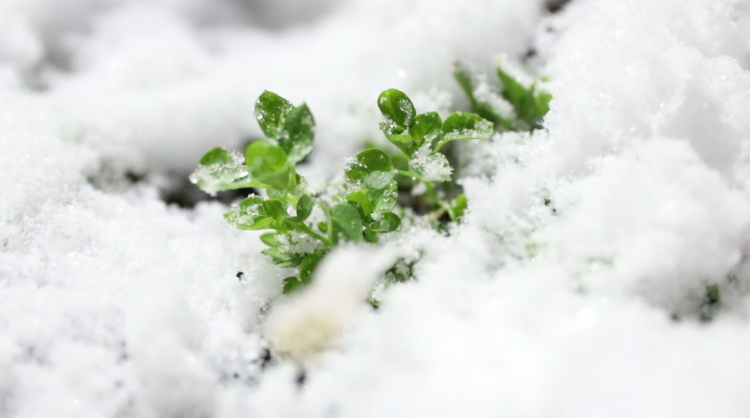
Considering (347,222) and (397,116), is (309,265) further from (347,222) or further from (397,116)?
(397,116)

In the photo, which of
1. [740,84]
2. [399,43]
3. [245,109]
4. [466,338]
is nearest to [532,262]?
[466,338]

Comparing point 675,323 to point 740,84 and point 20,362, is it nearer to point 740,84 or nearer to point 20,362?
point 740,84

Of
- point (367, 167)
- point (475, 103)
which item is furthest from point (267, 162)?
point (475, 103)

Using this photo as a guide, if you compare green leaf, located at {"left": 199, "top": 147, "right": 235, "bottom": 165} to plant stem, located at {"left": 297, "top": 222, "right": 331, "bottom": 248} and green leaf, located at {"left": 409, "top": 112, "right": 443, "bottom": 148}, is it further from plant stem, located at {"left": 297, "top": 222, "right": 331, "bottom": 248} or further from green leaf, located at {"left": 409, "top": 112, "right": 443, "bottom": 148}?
green leaf, located at {"left": 409, "top": 112, "right": 443, "bottom": 148}

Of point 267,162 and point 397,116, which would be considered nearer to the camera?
point 267,162

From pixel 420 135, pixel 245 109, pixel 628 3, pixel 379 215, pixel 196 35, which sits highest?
pixel 196 35

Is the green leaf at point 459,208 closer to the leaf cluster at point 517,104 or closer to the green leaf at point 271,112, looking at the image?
A: the leaf cluster at point 517,104
